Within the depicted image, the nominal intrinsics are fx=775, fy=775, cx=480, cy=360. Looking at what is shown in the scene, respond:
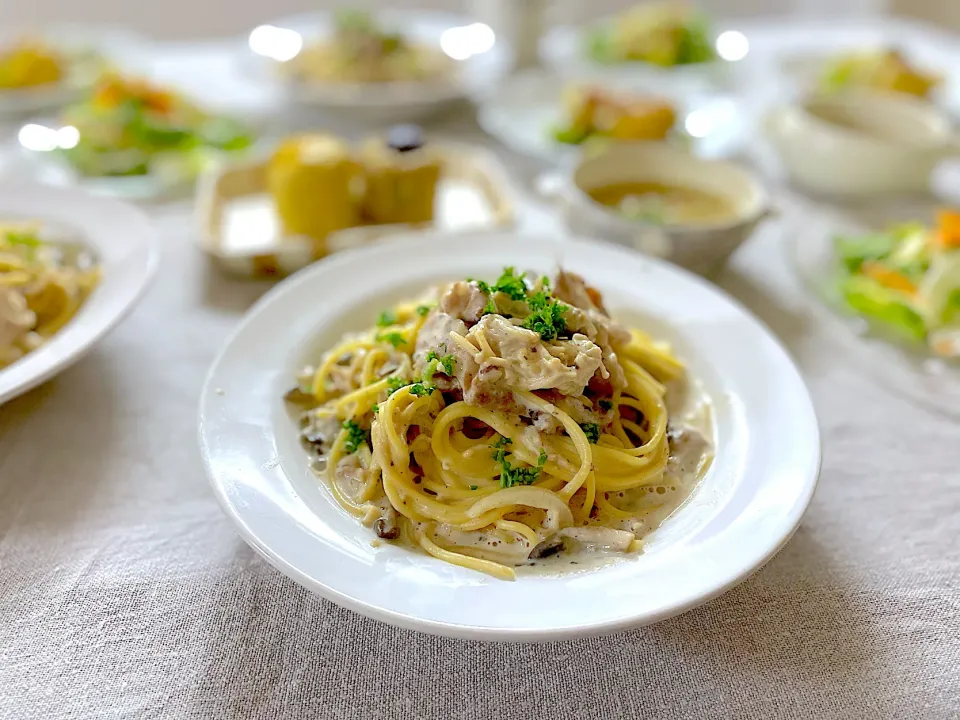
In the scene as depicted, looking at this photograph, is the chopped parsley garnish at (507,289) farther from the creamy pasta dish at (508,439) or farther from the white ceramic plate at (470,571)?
the white ceramic plate at (470,571)

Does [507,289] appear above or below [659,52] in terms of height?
above

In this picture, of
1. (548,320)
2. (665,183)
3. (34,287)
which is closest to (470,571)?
(548,320)

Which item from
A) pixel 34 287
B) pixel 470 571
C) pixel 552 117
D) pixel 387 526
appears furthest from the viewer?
pixel 552 117

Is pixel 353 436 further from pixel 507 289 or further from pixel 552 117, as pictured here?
pixel 552 117

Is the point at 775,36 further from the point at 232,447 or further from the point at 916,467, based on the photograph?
the point at 232,447

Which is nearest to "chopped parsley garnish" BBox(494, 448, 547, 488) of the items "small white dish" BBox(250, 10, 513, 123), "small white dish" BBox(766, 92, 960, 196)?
"small white dish" BBox(766, 92, 960, 196)

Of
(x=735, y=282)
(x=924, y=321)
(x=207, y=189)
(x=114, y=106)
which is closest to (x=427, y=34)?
(x=114, y=106)

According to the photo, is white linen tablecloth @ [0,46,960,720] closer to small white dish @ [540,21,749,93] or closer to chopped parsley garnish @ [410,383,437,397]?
chopped parsley garnish @ [410,383,437,397]
